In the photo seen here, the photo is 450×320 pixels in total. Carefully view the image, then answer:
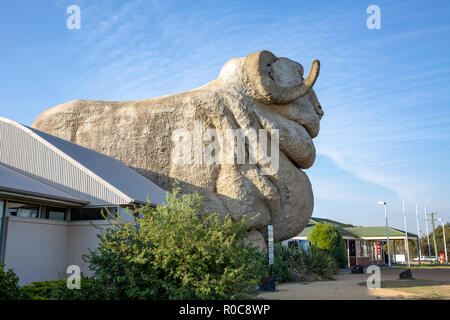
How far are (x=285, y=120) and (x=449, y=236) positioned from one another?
197 feet

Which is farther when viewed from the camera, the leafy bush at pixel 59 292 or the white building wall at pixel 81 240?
the white building wall at pixel 81 240

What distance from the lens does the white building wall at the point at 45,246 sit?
36.4 feet

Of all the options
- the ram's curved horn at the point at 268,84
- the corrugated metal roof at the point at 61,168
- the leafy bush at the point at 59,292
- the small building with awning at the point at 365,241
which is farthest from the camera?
the small building with awning at the point at 365,241

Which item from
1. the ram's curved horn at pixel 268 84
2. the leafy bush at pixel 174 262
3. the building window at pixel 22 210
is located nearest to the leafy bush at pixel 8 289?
the leafy bush at pixel 174 262

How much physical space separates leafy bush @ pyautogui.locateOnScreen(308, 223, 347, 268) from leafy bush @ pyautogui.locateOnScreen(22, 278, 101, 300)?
65.5ft

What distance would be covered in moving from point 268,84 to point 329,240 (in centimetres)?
1271

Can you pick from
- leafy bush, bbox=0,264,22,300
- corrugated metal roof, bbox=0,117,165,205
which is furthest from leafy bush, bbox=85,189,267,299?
corrugated metal roof, bbox=0,117,165,205

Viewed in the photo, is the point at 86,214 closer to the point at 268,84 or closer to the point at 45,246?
the point at 45,246

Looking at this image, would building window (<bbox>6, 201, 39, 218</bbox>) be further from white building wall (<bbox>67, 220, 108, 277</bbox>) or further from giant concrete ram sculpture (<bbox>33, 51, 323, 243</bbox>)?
giant concrete ram sculpture (<bbox>33, 51, 323, 243</bbox>)

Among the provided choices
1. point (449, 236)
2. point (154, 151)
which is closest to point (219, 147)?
point (154, 151)

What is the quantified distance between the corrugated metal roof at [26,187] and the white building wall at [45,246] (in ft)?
2.70

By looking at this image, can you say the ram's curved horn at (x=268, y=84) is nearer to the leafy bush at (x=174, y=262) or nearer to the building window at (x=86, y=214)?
the building window at (x=86, y=214)

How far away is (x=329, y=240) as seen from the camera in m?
27.2
